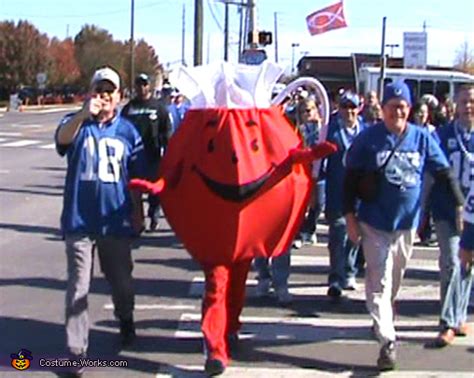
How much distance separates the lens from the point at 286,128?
6.93m

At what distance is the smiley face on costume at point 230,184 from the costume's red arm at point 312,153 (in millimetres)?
67

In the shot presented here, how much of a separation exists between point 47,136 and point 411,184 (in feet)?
99.7

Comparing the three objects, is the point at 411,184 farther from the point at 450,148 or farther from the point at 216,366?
the point at 216,366

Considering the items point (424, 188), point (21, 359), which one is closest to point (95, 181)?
point (21, 359)

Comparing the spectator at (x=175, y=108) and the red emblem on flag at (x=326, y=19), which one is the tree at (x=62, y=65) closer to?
the red emblem on flag at (x=326, y=19)

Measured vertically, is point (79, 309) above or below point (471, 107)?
below

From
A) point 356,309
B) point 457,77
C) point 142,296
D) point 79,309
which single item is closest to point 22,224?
point 142,296

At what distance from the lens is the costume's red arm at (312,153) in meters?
6.67

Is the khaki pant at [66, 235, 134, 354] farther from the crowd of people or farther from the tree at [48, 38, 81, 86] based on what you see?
the tree at [48, 38, 81, 86]

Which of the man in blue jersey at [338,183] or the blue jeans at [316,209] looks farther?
the blue jeans at [316,209]

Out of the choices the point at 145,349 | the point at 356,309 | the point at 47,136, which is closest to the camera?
the point at 145,349

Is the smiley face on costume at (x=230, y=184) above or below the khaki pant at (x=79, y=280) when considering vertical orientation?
above

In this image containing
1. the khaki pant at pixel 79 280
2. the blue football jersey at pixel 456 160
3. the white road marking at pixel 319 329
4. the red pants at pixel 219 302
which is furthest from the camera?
the white road marking at pixel 319 329

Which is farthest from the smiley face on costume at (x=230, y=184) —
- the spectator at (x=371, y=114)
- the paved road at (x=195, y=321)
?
the spectator at (x=371, y=114)
